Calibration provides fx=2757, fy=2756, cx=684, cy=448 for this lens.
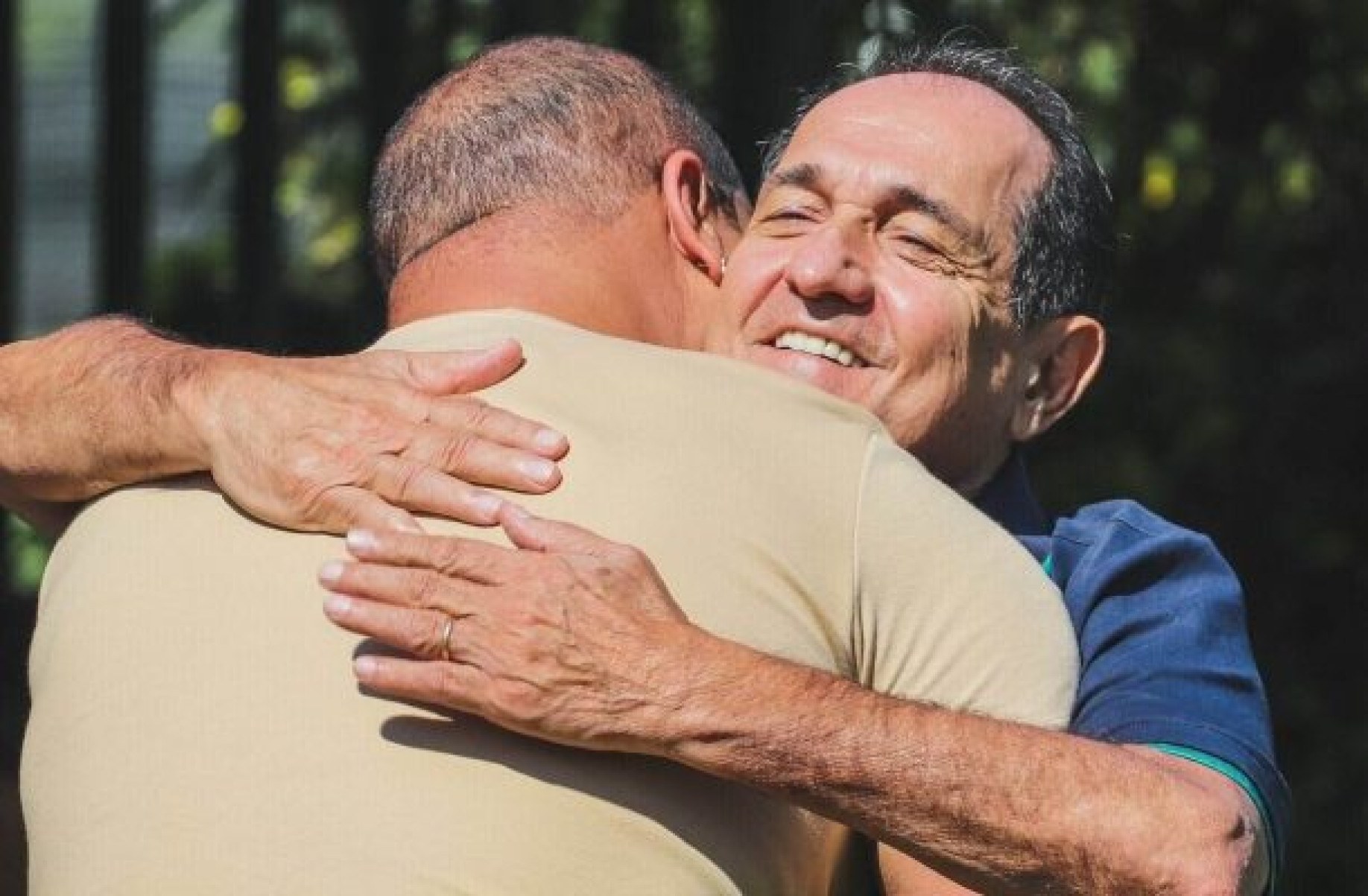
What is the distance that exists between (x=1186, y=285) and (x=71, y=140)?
299cm

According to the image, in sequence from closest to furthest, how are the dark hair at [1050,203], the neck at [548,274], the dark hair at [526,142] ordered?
the neck at [548,274]
the dark hair at [526,142]
the dark hair at [1050,203]

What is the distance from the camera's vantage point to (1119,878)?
8.20ft

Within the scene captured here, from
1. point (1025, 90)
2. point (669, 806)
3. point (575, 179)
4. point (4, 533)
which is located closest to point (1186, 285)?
point (4, 533)

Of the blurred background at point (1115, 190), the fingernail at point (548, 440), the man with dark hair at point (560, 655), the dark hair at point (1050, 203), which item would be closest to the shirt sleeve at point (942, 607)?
the man with dark hair at point (560, 655)

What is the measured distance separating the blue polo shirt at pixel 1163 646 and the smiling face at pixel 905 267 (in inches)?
9.4

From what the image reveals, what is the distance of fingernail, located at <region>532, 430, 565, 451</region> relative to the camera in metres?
2.47

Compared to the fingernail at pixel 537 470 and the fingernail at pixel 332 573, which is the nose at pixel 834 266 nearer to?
the fingernail at pixel 537 470

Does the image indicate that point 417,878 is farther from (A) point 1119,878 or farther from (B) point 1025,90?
(B) point 1025,90

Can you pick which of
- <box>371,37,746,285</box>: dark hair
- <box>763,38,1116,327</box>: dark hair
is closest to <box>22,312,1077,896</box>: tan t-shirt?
<box>371,37,746,285</box>: dark hair

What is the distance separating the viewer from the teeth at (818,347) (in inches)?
124

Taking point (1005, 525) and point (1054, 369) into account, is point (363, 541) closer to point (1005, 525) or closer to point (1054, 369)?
point (1005, 525)

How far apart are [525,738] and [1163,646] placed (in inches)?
28.2

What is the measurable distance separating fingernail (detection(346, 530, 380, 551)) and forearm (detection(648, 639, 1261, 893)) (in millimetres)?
302

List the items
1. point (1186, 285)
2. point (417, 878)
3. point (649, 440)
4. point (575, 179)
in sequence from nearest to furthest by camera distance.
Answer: point (417, 878)
point (649, 440)
point (575, 179)
point (1186, 285)
